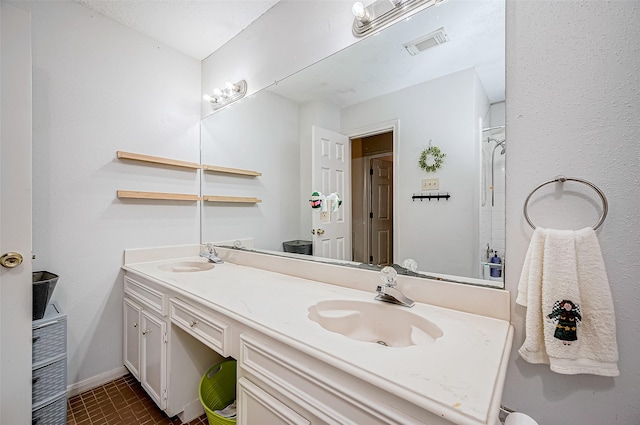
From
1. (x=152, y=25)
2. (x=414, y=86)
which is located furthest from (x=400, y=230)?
(x=152, y=25)

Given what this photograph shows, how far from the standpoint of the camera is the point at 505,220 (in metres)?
0.93

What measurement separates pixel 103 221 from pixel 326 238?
5.01 ft

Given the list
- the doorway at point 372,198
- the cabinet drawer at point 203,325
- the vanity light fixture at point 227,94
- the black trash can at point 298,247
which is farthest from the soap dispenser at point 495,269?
the vanity light fixture at point 227,94

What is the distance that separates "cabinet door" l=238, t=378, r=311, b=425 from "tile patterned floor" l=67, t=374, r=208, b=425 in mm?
814

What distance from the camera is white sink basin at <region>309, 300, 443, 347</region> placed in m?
0.96

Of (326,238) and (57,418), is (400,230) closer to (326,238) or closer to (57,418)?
(326,238)

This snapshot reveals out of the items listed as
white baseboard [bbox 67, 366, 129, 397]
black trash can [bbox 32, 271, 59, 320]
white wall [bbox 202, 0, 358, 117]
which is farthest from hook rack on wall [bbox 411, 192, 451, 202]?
white baseboard [bbox 67, 366, 129, 397]

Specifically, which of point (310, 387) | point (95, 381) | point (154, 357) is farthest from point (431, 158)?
point (95, 381)

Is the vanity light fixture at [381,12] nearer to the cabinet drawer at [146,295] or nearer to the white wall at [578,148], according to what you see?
the white wall at [578,148]

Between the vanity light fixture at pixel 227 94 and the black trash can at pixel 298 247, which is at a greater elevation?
the vanity light fixture at pixel 227 94

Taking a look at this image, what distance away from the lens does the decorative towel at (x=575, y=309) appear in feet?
2.37

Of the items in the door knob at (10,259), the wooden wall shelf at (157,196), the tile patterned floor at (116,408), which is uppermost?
the wooden wall shelf at (157,196)

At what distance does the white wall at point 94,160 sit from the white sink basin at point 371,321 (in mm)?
1599

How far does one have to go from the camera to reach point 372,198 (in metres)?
1.34
